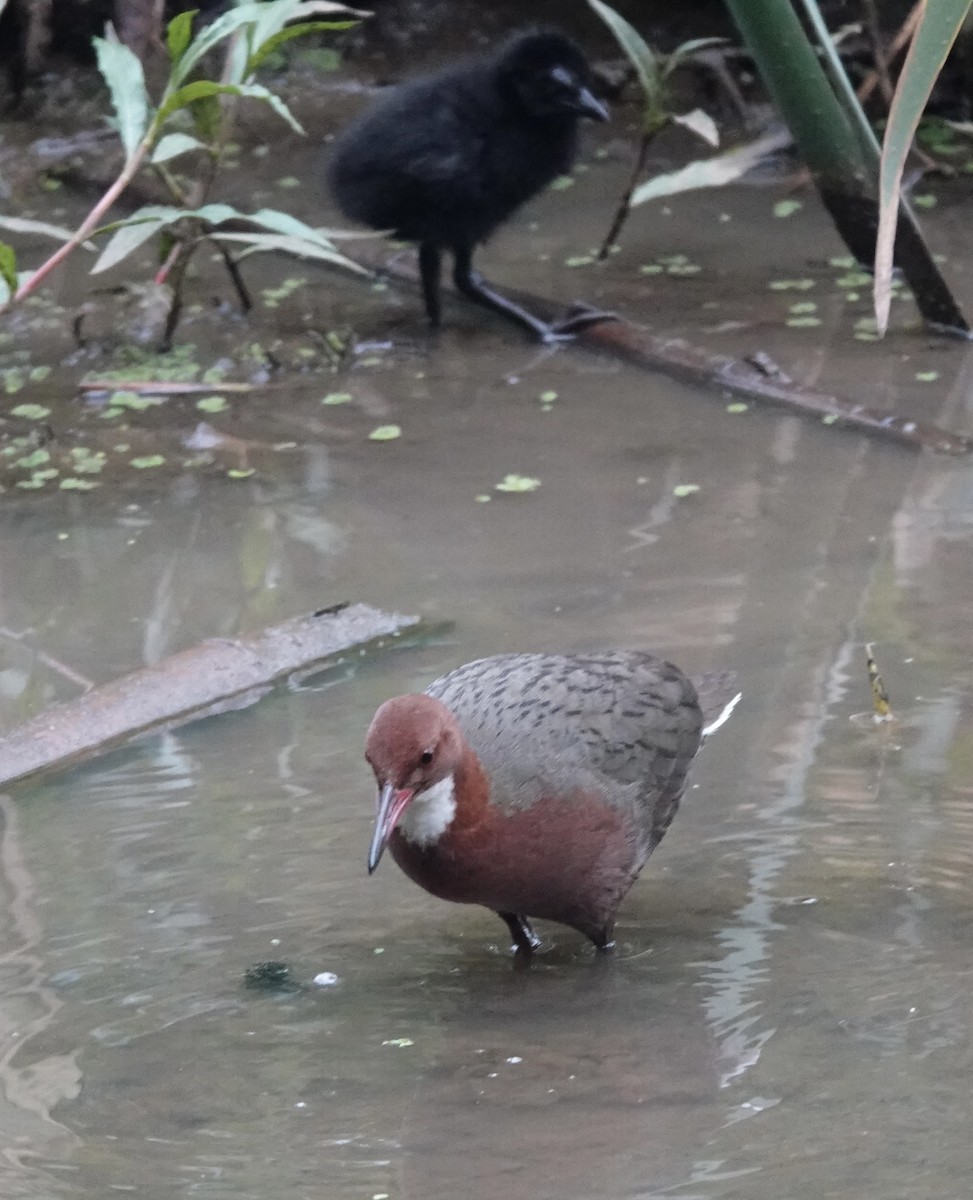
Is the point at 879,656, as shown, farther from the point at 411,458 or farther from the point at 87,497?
the point at 87,497

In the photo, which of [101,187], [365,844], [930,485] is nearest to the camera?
[365,844]

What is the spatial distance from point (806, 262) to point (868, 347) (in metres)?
1.09

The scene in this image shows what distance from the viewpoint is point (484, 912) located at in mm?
3225

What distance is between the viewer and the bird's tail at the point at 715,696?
10.7ft

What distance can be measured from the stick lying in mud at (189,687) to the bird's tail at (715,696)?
0.85m

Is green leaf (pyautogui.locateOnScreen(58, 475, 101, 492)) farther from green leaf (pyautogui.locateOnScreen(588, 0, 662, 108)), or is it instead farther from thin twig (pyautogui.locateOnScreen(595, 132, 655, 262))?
green leaf (pyautogui.locateOnScreen(588, 0, 662, 108))

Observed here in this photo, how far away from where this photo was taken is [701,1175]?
7.06 feet

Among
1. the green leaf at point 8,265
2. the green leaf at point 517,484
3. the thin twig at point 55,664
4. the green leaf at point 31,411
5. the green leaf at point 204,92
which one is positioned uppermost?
the green leaf at point 204,92

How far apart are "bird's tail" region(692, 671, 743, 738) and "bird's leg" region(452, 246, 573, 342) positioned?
9.50ft

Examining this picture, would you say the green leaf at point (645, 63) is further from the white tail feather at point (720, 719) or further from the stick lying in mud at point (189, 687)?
the white tail feather at point (720, 719)

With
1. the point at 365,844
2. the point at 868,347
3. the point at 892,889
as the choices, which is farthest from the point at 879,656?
the point at 868,347

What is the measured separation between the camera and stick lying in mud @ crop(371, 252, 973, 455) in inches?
192

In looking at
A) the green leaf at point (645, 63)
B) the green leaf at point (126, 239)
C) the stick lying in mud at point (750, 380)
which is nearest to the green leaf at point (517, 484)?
the stick lying in mud at point (750, 380)

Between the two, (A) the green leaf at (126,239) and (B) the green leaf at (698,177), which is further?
(B) the green leaf at (698,177)
